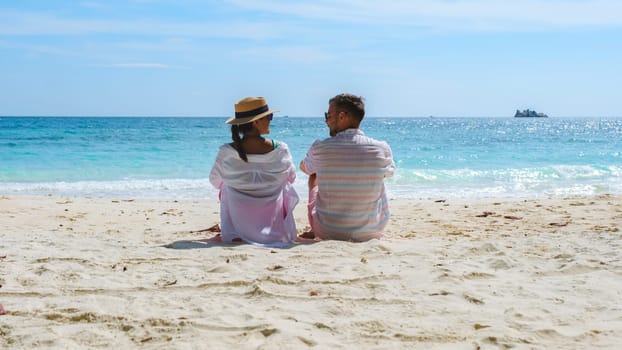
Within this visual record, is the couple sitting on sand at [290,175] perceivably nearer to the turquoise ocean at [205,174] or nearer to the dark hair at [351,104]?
the dark hair at [351,104]

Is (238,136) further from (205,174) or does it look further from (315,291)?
(205,174)

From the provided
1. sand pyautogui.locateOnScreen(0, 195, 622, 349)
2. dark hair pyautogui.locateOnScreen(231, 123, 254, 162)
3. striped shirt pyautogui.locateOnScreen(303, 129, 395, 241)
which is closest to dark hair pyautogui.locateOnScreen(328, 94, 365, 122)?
striped shirt pyautogui.locateOnScreen(303, 129, 395, 241)

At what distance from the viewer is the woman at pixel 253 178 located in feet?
18.2

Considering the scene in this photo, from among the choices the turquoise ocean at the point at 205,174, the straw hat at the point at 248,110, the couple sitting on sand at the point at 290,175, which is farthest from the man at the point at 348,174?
the turquoise ocean at the point at 205,174

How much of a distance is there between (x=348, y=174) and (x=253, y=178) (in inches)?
32.7

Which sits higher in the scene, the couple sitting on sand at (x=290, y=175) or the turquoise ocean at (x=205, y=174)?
the couple sitting on sand at (x=290, y=175)

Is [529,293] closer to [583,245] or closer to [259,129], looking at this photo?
[583,245]

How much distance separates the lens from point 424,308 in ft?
11.9

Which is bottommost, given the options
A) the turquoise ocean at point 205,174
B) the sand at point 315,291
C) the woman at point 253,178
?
the turquoise ocean at point 205,174

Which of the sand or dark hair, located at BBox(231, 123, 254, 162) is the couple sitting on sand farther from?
the sand

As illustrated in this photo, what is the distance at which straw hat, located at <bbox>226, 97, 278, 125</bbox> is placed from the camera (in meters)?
5.51

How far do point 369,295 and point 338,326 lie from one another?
0.61m

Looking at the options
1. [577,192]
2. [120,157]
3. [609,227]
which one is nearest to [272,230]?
[609,227]

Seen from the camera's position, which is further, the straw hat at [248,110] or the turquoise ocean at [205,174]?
the turquoise ocean at [205,174]
